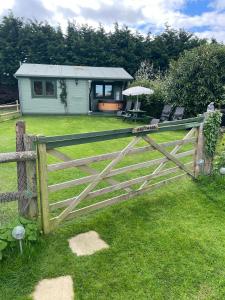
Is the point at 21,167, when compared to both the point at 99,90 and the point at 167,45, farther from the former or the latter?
the point at 167,45

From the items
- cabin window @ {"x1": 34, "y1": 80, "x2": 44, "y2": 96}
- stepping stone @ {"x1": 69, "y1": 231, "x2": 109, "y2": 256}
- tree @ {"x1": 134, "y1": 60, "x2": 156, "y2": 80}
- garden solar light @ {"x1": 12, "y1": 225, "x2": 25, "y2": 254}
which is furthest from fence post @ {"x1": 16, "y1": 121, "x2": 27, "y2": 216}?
tree @ {"x1": 134, "y1": 60, "x2": 156, "y2": 80}

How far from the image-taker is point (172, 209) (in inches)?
175

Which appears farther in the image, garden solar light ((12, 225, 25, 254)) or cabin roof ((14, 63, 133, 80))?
cabin roof ((14, 63, 133, 80))

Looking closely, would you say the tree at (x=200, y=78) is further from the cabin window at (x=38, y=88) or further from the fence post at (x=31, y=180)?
the fence post at (x=31, y=180)

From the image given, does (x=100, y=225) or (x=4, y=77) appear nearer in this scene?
(x=100, y=225)

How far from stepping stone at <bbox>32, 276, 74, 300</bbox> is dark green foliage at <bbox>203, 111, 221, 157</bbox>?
13.6ft

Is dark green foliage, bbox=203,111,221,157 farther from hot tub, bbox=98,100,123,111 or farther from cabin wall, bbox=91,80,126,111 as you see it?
cabin wall, bbox=91,80,126,111

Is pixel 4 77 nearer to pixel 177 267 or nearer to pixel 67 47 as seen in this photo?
pixel 67 47

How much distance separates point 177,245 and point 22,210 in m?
2.17

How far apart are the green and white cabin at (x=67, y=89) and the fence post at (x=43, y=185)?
14.0 meters

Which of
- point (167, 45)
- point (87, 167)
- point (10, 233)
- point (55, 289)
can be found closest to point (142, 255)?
point (55, 289)

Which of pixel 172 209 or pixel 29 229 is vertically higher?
pixel 29 229

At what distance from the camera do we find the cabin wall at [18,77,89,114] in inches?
637

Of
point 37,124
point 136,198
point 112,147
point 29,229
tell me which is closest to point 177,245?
point 136,198
